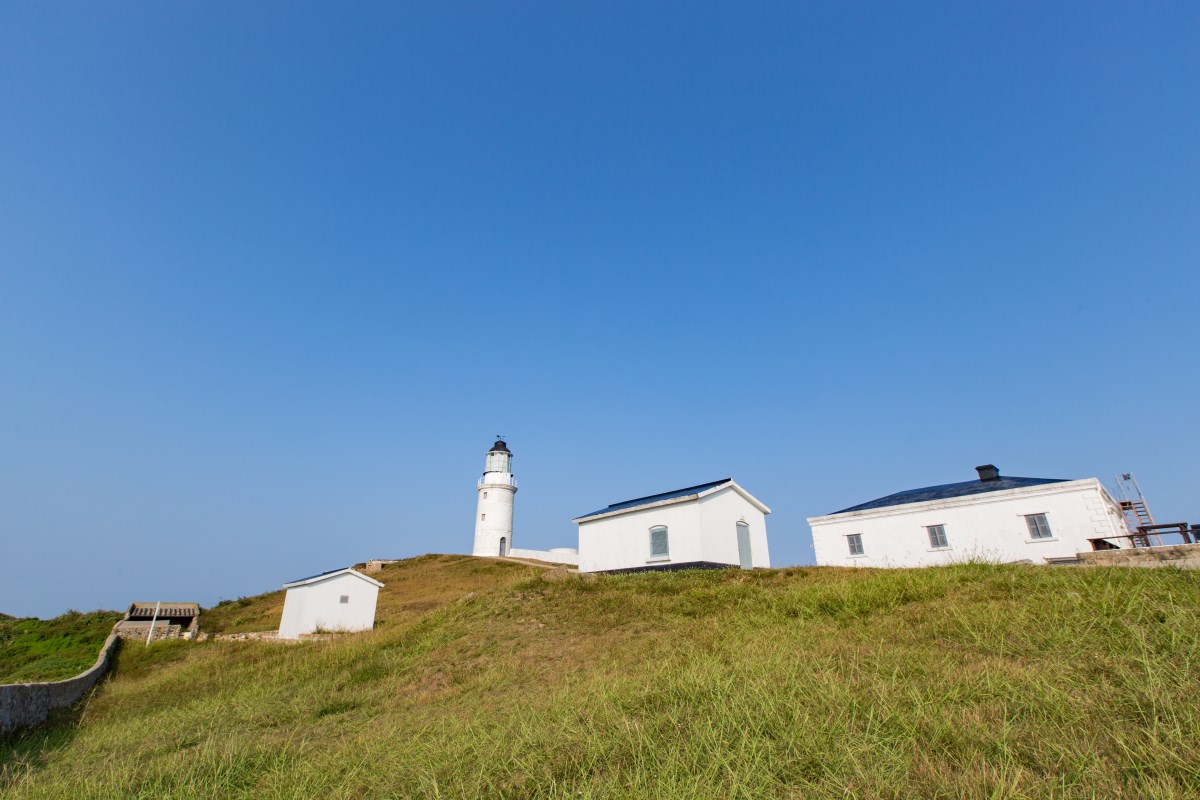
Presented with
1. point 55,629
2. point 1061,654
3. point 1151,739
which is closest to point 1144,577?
point 1061,654

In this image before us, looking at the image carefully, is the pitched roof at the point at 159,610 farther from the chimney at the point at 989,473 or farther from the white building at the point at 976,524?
the chimney at the point at 989,473

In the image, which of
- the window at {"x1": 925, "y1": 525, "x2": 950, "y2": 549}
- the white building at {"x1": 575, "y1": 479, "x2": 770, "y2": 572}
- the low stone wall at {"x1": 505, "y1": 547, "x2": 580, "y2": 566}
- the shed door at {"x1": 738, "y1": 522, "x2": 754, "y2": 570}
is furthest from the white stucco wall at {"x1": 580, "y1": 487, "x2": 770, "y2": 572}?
the low stone wall at {"x1": 505, "y1": 547, "x2": 580, "y2": 566}

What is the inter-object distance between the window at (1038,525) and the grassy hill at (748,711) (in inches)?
552

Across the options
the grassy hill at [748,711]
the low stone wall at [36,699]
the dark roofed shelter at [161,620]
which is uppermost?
the dark roofed shelter at [161,620]

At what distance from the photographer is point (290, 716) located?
9367 mm

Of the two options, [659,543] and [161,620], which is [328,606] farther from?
[659,543]

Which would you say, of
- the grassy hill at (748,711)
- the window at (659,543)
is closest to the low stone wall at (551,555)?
the window at (659,543)

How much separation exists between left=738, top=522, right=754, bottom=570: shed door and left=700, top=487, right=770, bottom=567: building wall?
223 millimetres

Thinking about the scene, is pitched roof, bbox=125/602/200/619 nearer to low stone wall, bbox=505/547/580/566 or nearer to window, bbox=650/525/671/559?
window, bbox=650/525/671/559

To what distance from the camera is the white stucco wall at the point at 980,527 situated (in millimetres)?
20984

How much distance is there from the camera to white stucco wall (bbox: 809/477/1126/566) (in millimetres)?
20984

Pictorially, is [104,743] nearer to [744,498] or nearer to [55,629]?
[744,498]

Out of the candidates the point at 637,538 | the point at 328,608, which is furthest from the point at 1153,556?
the point at 328,608

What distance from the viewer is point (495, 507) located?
55.9 meters
